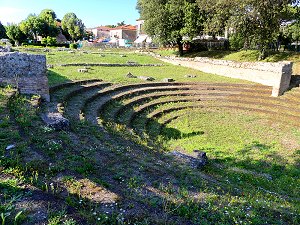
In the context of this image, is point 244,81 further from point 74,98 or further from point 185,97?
point 74,98

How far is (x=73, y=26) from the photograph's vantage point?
6781cm

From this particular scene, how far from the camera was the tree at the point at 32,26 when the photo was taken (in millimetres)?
51625

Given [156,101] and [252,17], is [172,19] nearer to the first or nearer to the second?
[252,17]

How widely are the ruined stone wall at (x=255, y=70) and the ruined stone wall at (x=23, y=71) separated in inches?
487

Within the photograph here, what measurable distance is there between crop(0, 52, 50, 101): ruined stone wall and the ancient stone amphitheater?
3.12ft

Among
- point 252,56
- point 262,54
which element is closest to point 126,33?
point 252,56

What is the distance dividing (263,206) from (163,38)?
2513cm

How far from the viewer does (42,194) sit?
148 inches

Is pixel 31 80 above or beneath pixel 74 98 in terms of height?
above

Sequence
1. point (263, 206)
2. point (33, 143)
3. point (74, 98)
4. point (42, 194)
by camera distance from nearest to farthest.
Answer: point (42, 194)
point (263, 206)
point (33, 143)
point (74, 98)

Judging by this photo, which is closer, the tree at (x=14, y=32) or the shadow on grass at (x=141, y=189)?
the shadow on grass at (x=141, y=189)

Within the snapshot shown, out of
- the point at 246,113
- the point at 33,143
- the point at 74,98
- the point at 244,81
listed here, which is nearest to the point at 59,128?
the point at 33,143

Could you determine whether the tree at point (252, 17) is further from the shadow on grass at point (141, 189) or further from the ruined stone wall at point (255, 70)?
the shadow on grass at point (141, 189)

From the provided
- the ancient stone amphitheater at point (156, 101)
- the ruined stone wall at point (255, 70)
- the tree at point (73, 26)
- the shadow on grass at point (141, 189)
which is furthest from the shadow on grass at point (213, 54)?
the tree at point (73, 26)
